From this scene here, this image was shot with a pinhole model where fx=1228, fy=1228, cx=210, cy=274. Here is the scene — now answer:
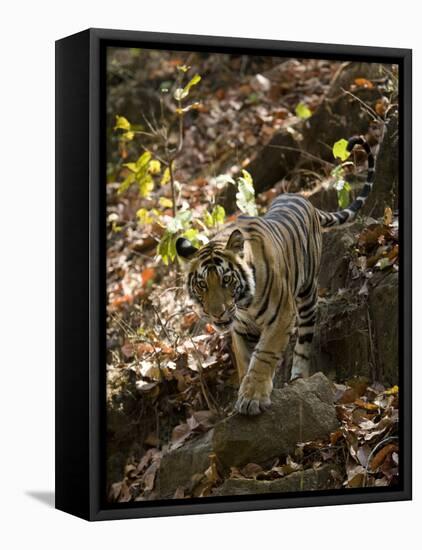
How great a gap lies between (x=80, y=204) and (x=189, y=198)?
0.96 meters

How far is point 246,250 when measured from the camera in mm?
6098

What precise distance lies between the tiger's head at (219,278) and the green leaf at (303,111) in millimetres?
1259

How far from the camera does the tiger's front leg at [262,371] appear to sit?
6.07m

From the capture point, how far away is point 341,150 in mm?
6488

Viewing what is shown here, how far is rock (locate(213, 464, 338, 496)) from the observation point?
601cm

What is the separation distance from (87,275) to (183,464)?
1.05 m

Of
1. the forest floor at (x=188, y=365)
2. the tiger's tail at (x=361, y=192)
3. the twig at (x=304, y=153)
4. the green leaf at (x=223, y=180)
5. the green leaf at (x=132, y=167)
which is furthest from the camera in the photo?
the twig at (x=304, y=153)

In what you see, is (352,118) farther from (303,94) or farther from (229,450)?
(229,450)

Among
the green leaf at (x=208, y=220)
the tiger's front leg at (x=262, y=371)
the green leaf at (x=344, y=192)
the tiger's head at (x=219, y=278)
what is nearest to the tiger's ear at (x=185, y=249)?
the tiger's head at (x=219, y=278)

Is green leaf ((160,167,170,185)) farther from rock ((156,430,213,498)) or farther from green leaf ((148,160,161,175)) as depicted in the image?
rock ((156,430,213,498))

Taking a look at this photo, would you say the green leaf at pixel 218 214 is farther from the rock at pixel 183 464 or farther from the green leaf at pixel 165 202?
the rock at pixel 183 464

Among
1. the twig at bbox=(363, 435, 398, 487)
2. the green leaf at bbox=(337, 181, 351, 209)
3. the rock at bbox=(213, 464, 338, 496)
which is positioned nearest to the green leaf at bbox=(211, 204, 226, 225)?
the green leaf at bbox=(337, 181, 351, 209)

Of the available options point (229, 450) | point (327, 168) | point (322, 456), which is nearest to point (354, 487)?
point (322, 456)

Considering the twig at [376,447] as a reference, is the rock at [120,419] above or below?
above
